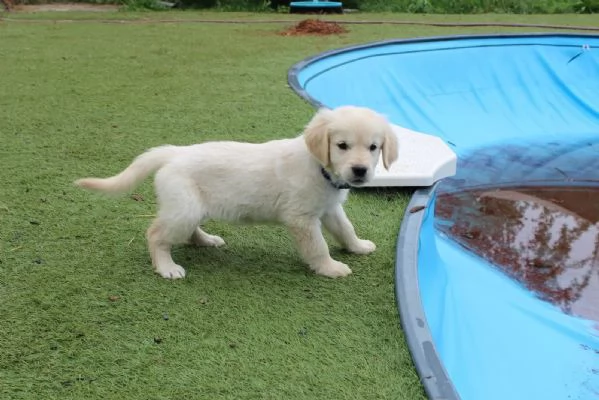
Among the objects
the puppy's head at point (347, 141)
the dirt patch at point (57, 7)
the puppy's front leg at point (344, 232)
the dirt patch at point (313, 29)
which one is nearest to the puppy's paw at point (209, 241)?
the puppy's front leg at point (344, 232)

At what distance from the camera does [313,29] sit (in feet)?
34.6

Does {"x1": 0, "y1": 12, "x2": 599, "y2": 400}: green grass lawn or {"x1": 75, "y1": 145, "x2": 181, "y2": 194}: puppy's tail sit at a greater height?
{"x1": 75, "y1": 145, "x2": 181, "y2": 194}: puppy's tail

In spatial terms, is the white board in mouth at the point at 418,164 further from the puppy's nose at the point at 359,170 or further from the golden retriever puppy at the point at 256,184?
the puppy's nose at the point at 359,170

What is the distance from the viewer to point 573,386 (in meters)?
2.70

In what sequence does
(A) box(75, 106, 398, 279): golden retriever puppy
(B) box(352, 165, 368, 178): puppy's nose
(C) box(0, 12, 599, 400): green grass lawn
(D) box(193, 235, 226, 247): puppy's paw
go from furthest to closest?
1. (D) box(193, 235, 226, 247): puppy's paw
2. (A) box(75, 106, 398, 279): golden retriever puppy
3. (B) box(352, 165, 368, 178): puppy's nose
4. (C) box(0, 12, 599, 400): green grass lawn

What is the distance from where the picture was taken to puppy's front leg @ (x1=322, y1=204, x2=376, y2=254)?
3082mm

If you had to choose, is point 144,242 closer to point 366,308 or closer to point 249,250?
point 249,250


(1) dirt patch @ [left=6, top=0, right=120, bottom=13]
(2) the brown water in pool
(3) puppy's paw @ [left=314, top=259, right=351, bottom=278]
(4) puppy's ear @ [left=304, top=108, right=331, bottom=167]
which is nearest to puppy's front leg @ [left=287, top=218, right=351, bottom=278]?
(3) puppy's paw @ [left=314, top=259, right=351, bottom=278]

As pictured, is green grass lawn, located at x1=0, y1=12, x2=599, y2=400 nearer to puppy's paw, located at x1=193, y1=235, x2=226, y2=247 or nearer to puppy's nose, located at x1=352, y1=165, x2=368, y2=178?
puppy's paw, located at x1=193, y1=235, x2=226, y2=247

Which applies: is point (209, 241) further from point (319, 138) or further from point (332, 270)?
point (319, 138)

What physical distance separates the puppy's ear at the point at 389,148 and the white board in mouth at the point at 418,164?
698mm

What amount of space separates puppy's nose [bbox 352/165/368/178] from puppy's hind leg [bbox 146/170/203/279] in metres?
0.71

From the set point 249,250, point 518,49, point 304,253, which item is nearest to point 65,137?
point 249,250

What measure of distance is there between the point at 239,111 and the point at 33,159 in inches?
74.9
